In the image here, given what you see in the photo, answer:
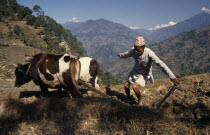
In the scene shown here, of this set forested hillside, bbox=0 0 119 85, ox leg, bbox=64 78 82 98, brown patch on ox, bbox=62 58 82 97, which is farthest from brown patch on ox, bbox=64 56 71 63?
forested hillside, bbox=0 0 119 85

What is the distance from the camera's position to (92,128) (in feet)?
11.4

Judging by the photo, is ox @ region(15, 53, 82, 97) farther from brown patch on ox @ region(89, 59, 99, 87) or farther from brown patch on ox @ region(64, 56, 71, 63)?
brown patch on ox @ region(89, 59, 99, 87)

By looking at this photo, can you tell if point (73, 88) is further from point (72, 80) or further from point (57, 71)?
point (57, 71)

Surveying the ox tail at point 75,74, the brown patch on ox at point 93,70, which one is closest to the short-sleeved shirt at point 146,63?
the brown patch on ox at point 93,70

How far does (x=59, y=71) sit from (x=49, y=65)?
0.48 m

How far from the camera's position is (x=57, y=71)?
652 centimetres

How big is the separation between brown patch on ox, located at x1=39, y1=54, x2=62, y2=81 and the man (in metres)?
2.44

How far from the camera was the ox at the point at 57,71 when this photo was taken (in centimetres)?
645

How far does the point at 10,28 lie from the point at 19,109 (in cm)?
7473

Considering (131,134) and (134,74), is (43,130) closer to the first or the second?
(131,134)

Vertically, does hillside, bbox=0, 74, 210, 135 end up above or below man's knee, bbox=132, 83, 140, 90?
below

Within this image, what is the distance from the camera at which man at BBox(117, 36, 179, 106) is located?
5.33m

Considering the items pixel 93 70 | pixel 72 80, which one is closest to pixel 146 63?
pixel 93 70

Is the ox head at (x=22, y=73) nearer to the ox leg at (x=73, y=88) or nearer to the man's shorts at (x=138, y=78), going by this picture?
the ox leg at (x=73, y=88)
